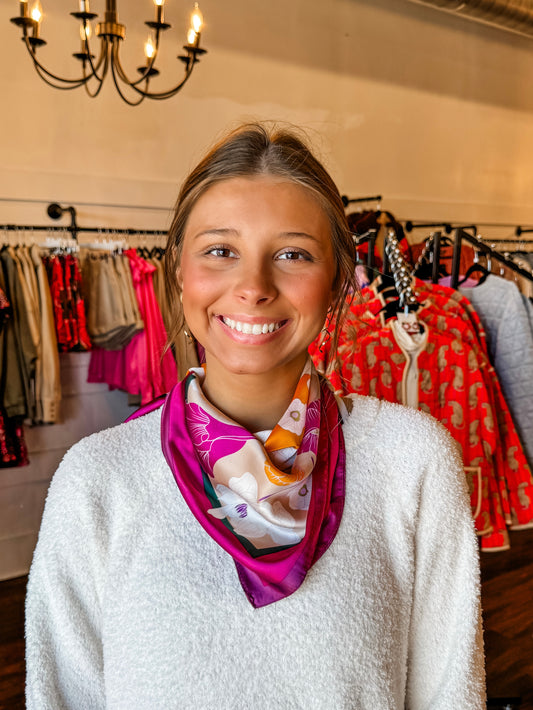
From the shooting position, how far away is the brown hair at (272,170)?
→ 0.99 meters

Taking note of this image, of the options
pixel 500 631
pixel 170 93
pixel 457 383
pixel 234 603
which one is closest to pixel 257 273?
pixel 234 603

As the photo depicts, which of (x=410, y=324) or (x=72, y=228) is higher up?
(x=72, y=228)

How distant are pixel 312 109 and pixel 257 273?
403cm

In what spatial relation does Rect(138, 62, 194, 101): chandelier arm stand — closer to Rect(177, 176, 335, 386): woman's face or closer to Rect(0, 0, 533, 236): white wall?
Rect(0, 0, 533, 236): white wall

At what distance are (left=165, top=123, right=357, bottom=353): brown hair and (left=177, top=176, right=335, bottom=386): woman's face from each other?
0.07 ft

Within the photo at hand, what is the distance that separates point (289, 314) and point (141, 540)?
0.39 meters

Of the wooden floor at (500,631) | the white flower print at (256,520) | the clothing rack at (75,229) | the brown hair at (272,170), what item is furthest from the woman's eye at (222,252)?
the clothing rack at (75,229)

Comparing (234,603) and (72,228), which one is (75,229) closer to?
(72,228)

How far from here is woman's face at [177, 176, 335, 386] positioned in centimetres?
94

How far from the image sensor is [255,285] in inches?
36.4

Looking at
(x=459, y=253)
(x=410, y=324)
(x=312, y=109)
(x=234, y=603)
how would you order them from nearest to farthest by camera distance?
(x=234, y=603), (x=410, y=324), (x=459, y=253), (x=312, y=109)

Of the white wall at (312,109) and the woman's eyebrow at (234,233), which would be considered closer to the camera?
A: the woman's eyebrow at (234,233)

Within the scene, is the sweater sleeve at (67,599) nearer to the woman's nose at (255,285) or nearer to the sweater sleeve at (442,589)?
the woman's nose at (255,285)

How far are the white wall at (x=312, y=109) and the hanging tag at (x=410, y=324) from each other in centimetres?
99
